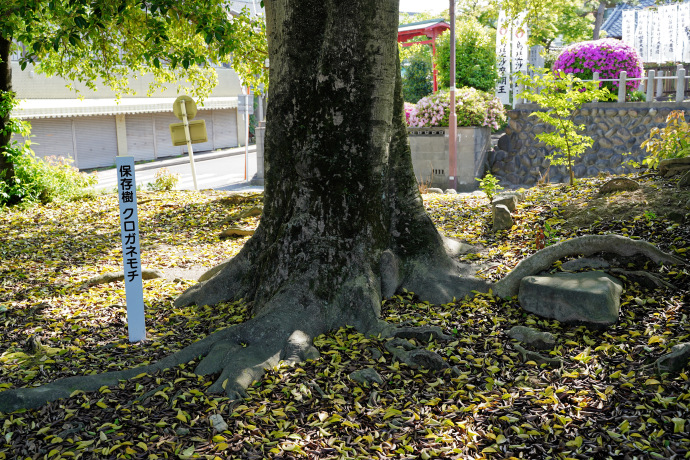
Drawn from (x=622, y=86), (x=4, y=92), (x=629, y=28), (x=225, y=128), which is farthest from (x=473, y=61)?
(x=225, y=128)

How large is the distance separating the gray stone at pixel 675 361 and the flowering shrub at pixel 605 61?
45.1ft

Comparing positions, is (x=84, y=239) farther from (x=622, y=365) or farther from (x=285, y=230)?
(x=622, y=365)

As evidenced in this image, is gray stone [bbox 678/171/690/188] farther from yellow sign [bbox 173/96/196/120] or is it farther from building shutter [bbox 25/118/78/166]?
building shutter [bbox 25/118/78/166]

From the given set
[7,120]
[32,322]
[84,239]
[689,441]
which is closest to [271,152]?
[32,322]

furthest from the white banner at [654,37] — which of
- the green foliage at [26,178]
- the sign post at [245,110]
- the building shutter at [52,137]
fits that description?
the building shutter at [52,137]

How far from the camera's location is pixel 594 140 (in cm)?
1603

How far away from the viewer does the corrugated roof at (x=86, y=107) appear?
77.4 feet

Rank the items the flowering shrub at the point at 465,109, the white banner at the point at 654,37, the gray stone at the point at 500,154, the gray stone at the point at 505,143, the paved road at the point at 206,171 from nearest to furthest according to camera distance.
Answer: the flowering shrub at the point at 465,109 < the gray stone at the point at 505,143 < the gray stone at the point at 500,154 < the paved road at the point at 206,171 < the white banner at the point at 654,37

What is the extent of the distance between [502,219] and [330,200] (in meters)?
2.66

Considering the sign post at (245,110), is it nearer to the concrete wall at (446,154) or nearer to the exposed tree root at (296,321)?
the concrete wall at (446,154)

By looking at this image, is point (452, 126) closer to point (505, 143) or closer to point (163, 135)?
point (505, 143)

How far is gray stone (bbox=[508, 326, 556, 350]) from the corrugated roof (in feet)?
64.8

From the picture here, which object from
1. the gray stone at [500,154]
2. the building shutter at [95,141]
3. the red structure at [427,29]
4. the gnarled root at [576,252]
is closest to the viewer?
the gnarled root at [576,252]

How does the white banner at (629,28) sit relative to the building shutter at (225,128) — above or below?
above
